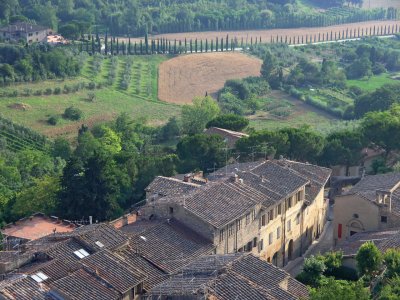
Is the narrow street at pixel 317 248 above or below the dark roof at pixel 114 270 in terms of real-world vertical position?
below

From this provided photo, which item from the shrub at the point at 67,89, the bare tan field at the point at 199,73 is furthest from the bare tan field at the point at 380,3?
the shrub at the point at 67,89

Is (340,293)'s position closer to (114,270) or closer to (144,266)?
(114,270)

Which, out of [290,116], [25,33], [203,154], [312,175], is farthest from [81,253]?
[25,33]

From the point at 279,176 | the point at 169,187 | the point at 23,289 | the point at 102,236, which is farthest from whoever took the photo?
the point at 279,176

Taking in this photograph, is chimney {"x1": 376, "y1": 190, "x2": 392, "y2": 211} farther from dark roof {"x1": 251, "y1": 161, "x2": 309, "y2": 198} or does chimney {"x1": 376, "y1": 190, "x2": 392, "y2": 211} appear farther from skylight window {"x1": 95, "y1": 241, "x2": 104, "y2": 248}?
skylight window {"x1": 95, "y1": 241, "x2": 104, "y2": 248}

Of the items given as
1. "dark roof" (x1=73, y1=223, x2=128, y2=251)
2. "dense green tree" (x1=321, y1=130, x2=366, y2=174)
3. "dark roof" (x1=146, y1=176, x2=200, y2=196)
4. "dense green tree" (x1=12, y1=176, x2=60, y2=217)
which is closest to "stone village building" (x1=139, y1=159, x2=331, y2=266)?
"dark roof" (x1=146, y1=176, x2=200, y2=196)

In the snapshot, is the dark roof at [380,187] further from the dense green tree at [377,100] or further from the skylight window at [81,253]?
the dense green tree at [377,100]
